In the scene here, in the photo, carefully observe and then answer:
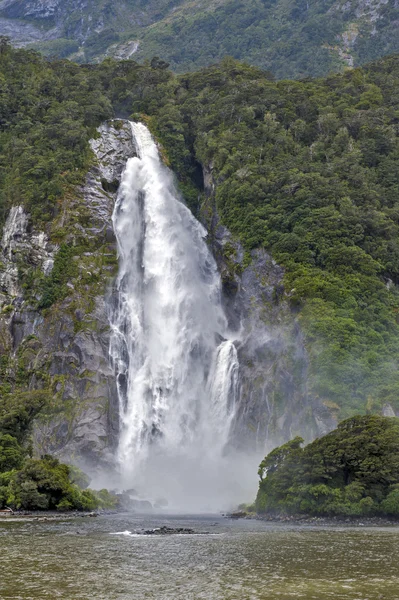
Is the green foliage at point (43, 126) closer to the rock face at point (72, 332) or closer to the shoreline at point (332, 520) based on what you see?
the rock face at point (72, 332)

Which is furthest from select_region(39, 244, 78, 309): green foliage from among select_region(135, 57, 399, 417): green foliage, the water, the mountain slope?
the mountain slope

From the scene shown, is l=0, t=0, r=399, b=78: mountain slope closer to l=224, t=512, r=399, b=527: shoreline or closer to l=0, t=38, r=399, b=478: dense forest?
l=0, t=38, r=399, b=478: dense forest

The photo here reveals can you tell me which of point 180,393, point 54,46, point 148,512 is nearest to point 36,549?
point 148,512

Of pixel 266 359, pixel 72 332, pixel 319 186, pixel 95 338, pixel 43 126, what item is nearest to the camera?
pixel 266 359

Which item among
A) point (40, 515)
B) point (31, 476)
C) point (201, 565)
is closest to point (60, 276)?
point (31, 476)

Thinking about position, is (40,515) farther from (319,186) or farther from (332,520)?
(319,186)

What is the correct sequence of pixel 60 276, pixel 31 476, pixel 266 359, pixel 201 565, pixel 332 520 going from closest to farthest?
pixel 201 565
pixel 332 520
pixel 31 476
pixel 266 359
pixel 60 276

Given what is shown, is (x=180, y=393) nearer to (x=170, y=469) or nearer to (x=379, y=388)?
(x=170, y=469)
